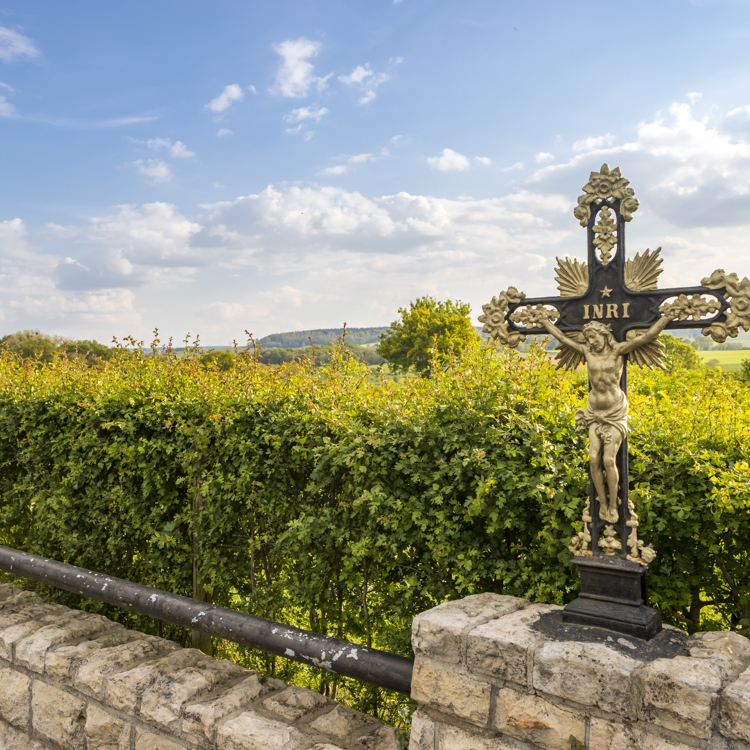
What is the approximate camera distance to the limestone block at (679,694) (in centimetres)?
196

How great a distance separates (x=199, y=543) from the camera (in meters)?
4.27

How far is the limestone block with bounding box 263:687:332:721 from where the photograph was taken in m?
3.16

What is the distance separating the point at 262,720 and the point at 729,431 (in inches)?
110

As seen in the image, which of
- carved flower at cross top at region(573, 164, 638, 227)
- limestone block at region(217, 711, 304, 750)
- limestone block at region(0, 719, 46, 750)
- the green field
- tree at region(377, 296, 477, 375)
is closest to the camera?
carved flower at cross top at region(573, 164, 638, 227)

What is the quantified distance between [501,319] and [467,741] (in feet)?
6.23

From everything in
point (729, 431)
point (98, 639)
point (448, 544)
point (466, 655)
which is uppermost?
point (729, 431)

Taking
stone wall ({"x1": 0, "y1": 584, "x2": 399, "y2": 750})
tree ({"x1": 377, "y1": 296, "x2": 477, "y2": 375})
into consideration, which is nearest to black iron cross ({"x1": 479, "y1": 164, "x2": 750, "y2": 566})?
stone wall ({"x1": 0, "y1": 584, "x2": 399, "y2": 750})

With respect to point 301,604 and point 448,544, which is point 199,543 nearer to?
point 301,604

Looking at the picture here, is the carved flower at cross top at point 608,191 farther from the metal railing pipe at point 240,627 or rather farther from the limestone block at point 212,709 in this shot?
the limestone block at point 212,709

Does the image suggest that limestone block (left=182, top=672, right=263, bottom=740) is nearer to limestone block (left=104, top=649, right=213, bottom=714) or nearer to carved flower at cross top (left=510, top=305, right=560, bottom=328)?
limestone block (left=104, top=649, right=213, bottom=714)

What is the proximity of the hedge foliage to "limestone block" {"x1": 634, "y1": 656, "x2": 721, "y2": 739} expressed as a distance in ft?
2.67

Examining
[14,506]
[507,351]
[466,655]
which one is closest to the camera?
[466,655]

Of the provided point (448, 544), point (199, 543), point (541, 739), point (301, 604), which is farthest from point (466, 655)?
point (199, 543)

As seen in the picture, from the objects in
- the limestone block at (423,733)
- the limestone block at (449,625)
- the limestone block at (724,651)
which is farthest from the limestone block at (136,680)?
the limestone block at (724,651)
